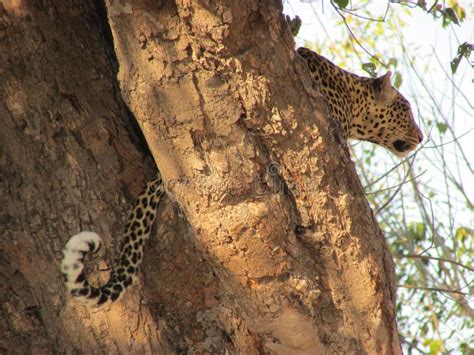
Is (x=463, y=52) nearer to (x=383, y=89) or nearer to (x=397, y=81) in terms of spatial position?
(x=383, y=89)

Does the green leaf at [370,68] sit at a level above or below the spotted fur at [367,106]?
below

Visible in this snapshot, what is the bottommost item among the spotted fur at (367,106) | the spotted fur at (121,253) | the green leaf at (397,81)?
the spotted fur at (121,253)

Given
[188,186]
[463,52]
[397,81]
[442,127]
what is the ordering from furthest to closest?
[442,127], [397,81], [463,52], [188,186]

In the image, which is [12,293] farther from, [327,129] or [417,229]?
[417,229]

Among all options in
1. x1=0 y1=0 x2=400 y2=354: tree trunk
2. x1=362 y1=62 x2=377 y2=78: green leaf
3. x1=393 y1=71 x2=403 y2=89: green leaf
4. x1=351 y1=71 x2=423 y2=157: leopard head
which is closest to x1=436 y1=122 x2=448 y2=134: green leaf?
x1=393 y1=71 x2=403 y2=89: green leaf

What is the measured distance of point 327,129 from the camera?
3.79m

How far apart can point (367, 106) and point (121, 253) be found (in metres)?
3.22

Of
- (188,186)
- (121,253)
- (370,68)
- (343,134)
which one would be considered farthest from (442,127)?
(188,186)

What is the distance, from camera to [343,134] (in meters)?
4.23

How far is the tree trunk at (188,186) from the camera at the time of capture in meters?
3.58

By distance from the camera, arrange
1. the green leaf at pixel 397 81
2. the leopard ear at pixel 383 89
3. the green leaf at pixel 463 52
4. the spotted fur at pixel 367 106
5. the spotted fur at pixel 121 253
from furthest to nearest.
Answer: the green leaf at pixel 397 81 → the leopard ear at pixel 383 89 → the spotted fur at pixel 367 106 → the green leaf at pixel 463 52 → the spotted fur at pixel 121 253

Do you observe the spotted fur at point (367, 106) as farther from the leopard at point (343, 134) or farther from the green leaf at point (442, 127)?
the green leaf at point (442, 127)

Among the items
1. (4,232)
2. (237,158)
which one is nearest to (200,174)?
(237,158)

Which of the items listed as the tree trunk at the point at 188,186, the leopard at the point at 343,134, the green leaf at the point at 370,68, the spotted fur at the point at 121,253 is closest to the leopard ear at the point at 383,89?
the leopard at the point at 343,134
